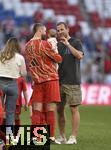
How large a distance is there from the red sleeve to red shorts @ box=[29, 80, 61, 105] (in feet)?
1.43

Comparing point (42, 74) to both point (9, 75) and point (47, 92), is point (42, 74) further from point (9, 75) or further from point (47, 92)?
point (9, 75)

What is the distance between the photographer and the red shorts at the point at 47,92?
13398 millimetres

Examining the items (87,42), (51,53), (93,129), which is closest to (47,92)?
(51,53)

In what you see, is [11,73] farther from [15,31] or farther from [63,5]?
[63,5]

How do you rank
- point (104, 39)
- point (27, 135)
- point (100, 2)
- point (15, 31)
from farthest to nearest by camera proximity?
point (100, 2) → point (104, 39) → point (15, 31) → point (27, 135)

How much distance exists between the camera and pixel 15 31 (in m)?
29.3

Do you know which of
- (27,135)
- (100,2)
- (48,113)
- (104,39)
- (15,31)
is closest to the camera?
(27,135)

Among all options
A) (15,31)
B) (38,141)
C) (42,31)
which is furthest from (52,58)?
(15,31)

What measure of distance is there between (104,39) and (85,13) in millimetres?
2534

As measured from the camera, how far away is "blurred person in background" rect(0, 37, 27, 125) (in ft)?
43.2
